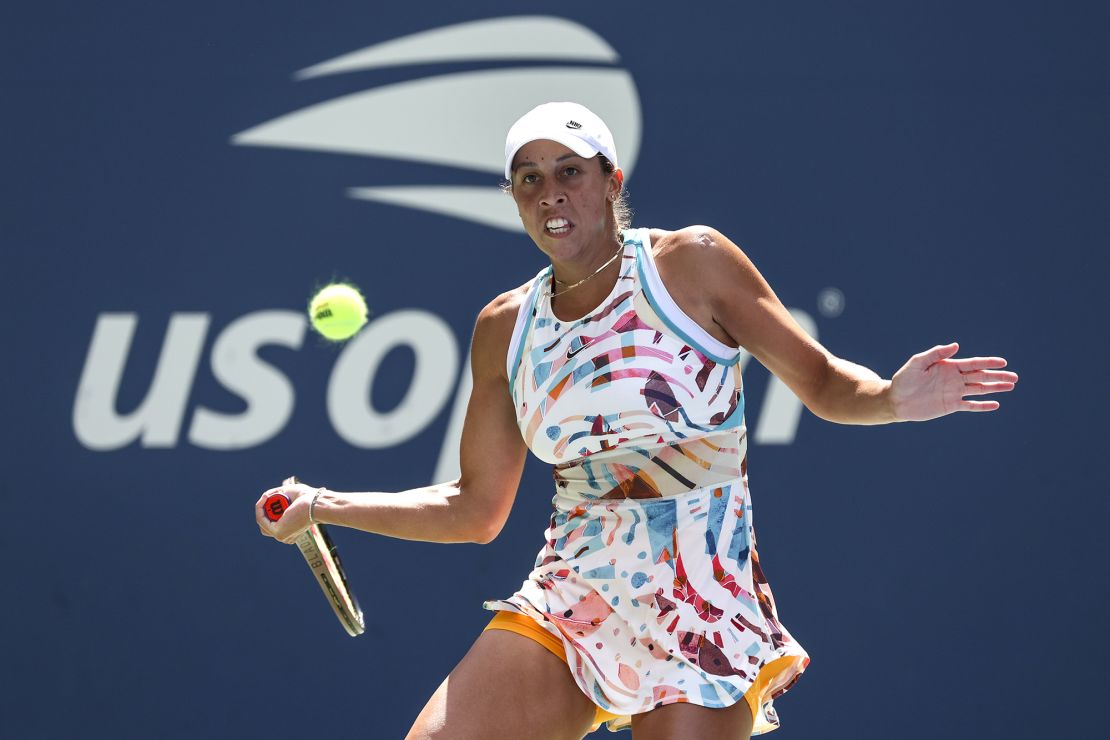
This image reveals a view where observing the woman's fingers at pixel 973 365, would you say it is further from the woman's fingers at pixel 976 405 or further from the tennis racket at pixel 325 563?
the tennis racket at pixel 325 563

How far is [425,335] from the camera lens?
413cm

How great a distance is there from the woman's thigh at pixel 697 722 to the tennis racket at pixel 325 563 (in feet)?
2.21

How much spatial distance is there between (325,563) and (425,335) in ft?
4.86

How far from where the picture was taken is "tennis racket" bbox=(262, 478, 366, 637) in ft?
8.83

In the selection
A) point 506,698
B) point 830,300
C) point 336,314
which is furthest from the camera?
point 830,300

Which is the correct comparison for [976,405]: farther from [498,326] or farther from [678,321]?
[498,326]

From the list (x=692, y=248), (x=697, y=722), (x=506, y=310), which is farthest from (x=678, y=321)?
(x=697, y=722)

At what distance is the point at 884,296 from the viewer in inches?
162

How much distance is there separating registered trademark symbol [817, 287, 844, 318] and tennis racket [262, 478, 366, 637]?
1901mm

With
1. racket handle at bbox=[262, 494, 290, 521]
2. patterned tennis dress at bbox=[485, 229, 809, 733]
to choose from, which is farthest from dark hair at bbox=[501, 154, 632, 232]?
racket handle at bbox=[262, 494, 290, 521]

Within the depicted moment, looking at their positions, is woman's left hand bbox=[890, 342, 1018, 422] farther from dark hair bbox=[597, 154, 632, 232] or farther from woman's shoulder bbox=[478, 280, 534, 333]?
woman's shoulder bbox=[478, 280, 534, 333]

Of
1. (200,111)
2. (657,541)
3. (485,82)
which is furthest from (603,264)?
(200,111)

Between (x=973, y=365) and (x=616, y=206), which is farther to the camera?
(x=616, y=206)

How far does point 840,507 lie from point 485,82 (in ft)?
5.48
